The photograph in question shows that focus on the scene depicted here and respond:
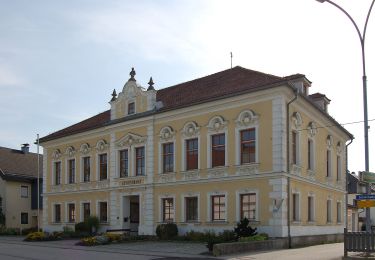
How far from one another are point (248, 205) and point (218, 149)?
12.5ft

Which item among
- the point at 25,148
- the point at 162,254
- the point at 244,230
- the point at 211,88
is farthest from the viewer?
the point at 25,148

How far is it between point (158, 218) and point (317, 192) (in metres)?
10.2

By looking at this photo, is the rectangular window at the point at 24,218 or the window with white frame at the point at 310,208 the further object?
the rectangular window at the point at 24,218

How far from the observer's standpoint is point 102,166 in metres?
38.9

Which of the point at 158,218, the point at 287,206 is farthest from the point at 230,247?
the point at 158,218

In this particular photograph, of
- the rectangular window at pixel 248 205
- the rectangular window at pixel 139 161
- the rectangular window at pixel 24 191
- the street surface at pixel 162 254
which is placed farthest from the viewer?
the rectangular window at pixel 24 191

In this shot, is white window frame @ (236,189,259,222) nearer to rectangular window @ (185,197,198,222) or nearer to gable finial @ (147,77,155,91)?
rectangular window @ (185,197,198,222)

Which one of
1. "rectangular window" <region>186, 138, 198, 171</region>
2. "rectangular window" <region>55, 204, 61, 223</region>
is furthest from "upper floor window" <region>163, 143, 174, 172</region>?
"rectangular window" <region>55, 204, 61, 223</region>

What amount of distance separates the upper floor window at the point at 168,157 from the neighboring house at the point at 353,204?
1656 centimetres

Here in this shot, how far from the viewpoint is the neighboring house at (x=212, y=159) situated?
2805 cm

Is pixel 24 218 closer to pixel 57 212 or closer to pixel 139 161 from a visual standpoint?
pixel 57 212

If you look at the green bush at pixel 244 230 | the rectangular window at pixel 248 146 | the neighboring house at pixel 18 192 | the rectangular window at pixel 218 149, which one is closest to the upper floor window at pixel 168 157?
the rectangular window at pixel 218 149

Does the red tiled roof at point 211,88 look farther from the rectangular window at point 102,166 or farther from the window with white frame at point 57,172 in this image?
the window with white frame at point 57,172

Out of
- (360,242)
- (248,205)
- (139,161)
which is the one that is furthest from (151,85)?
(360,242)
